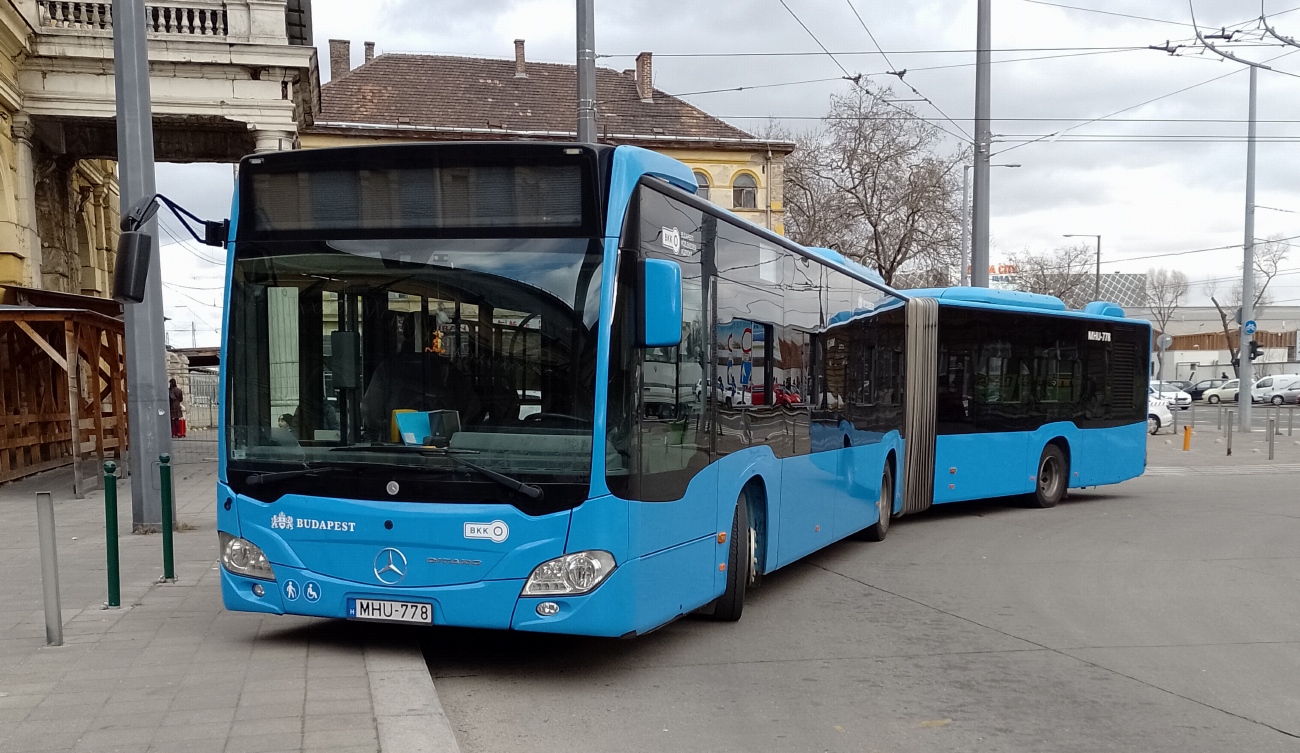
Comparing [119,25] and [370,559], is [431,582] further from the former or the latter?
[119,25]

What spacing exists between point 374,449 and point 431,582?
774 millimetres

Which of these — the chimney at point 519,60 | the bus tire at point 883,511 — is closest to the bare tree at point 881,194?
the chimney at point 519,60

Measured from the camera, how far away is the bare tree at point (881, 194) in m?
38.0

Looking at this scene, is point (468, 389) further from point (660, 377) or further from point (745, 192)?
point (745, 192)

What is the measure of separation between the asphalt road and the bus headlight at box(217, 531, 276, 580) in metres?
1.15

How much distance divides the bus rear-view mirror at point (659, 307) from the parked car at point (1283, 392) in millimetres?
67569

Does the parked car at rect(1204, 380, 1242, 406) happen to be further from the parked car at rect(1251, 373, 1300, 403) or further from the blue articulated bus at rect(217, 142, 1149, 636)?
the blue articulated bus at rect(217, 142, 1149, 636)

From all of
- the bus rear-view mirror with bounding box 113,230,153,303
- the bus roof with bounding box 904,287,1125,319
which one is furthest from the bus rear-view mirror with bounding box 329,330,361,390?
the bus roof with bounding box 904,287,1125,319

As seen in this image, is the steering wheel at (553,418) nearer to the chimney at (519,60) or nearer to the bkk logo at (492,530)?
the bkk logo at (492,530)

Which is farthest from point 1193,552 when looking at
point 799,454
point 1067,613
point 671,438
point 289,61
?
point 289,61

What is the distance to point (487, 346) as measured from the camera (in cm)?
651

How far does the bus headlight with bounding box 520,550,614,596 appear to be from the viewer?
6367 mm

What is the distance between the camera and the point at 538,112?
47719 millimetres

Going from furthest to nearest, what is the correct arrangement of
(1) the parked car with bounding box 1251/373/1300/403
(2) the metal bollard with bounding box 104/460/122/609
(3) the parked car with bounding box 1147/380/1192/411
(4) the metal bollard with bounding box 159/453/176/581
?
(1) the parked car with bounding box 1251/373/1300/403, (3) the parked car with bounding box 1147/380/1192/411, (4) the metal bollard with bounding box 159/453/176/581, (2) the metal bollard with bounding box 104/460/122/609
